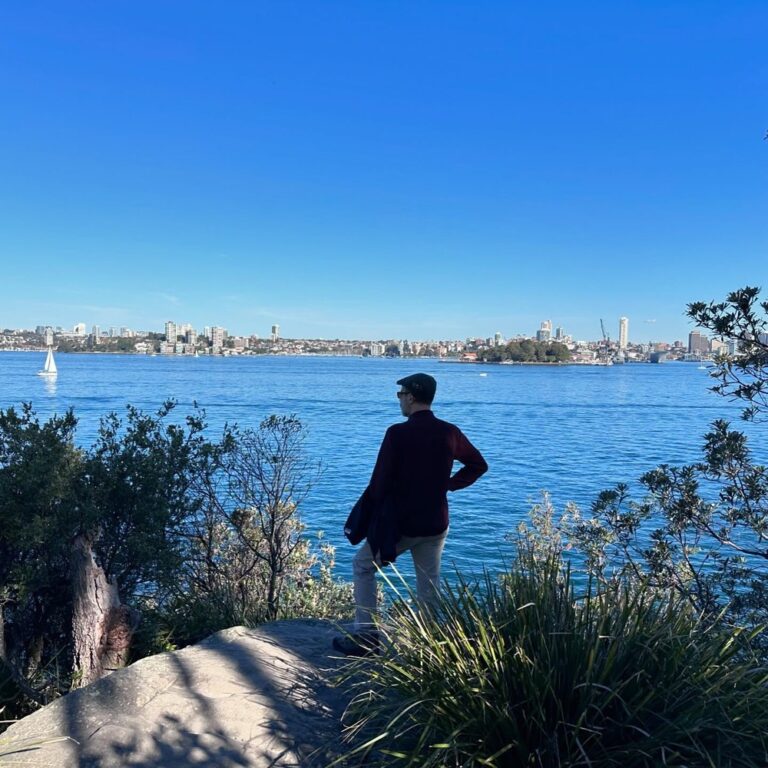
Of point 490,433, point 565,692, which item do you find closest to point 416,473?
point 565,692

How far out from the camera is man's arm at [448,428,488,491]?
4512 mm

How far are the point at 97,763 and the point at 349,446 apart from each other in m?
28.0

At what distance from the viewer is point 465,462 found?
184 inches

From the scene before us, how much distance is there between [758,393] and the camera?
493 centimetres

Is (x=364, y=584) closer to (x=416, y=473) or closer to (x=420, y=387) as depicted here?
(x=416, y=473)

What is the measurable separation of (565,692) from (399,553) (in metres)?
1.68

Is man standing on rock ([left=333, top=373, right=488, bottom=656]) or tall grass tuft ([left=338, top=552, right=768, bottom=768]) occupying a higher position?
man standing on rock ([left=333, top=373, right=488, bottom=656])

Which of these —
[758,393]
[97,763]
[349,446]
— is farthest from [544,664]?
[349,446]

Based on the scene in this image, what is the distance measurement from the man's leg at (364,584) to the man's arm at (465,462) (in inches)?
29.0

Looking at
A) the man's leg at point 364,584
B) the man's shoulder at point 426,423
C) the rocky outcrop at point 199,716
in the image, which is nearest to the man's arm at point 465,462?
the man's shoulder at point 426,423

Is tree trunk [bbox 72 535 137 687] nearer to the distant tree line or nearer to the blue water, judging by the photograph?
the blue water

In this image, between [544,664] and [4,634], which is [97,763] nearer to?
A: [544,664]

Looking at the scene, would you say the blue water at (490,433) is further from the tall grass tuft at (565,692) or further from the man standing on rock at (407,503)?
the tall grass tuft at (565,692)

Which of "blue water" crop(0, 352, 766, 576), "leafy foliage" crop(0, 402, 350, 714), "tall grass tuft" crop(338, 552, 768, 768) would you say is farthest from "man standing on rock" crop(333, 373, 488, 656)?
"blue water" crop(0, 352, 766, 576)
